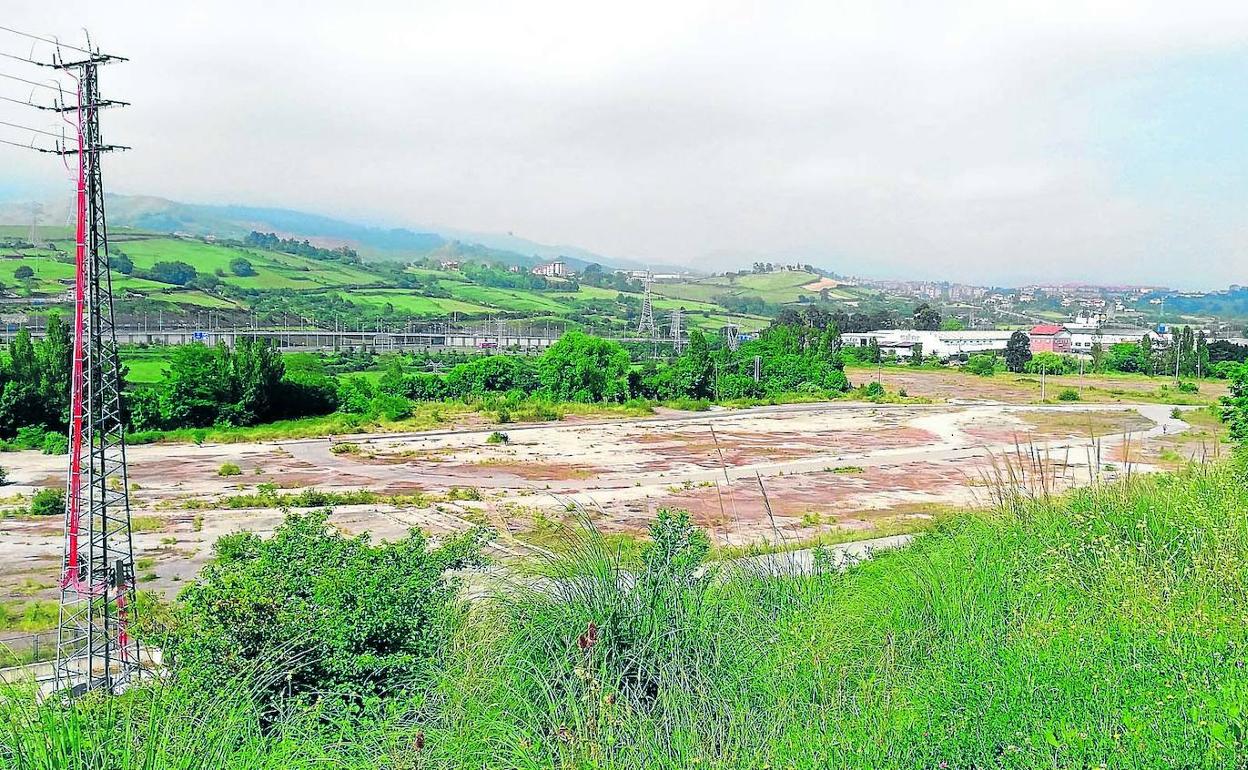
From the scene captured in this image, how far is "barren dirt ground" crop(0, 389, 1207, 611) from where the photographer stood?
→ 2567cm

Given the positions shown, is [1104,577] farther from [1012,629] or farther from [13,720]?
[13,720]

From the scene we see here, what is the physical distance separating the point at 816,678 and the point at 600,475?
3237 cm

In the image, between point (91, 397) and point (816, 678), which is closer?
point (816, 678)

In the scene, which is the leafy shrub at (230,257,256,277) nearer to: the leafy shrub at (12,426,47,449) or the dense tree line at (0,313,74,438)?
the dense tree line at (0,313,74,438)

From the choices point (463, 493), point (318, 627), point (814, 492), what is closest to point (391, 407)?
point (463, 493)

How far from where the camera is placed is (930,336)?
410ft

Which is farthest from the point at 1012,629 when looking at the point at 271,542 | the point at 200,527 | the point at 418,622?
the point at 200,527

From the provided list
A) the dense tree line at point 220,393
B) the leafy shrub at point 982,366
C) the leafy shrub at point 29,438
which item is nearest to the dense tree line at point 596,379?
the dense tree line at point 220,393

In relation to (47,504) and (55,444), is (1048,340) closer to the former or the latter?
(55,444)

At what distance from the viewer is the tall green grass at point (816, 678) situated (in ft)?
14.3

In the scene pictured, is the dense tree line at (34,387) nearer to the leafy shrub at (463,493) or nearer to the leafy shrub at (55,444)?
the leafy shrub at (55,444)

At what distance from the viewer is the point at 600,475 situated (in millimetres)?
37562

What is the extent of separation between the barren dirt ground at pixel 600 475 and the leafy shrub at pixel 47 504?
115cm

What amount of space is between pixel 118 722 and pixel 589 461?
120 feet
